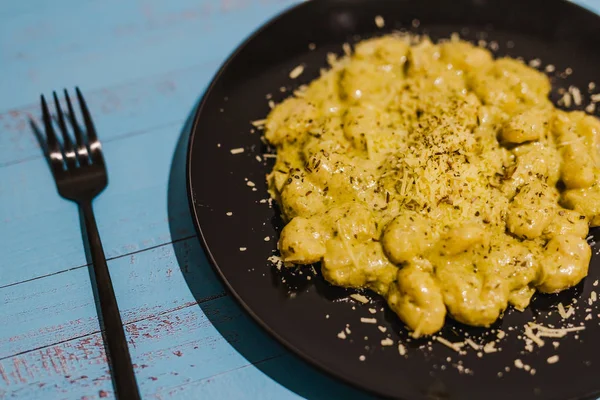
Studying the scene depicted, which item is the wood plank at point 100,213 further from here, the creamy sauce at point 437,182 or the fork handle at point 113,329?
the creamy sauce at point 437,182

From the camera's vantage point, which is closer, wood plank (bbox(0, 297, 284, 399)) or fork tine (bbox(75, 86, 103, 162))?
wood plank (bbox(0, 297, 284, 399))

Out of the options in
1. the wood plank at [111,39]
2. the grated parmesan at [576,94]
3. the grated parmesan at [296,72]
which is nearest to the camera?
the grated parmesan at [576,94]

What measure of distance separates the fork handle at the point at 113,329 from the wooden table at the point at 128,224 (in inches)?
5.5

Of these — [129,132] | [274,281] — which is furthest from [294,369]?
[129,132]

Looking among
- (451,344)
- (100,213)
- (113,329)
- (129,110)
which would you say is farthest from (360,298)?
(129,110)

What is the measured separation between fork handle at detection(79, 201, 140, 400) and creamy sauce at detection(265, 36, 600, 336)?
550 mm

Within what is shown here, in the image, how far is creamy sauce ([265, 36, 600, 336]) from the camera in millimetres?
1814

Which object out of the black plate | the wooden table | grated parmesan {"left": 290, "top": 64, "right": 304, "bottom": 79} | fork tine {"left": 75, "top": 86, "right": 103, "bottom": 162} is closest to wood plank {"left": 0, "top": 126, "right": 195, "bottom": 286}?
the wooden table

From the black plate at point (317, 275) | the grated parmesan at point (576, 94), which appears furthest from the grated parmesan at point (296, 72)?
the grated parmesan at point (576, 94)

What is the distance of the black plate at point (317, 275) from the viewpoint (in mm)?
1660

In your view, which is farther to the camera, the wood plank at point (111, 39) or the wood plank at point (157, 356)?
the wood plank at point (111, 39)

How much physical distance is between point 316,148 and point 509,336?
885 millimetres

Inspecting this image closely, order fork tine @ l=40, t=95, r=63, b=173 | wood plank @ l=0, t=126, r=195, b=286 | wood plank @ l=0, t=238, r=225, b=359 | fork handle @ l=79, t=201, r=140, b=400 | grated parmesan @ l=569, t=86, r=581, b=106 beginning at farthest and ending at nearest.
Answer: grated parmesan @ l=569, t=86, r=581, b=106 → fork tine @ l=40, t=95, r=63, b=173 → wood plank @ l=0, t=126, r=195, b=286 → wood plank @ l=0, t=238, r=225, b=359 → fork handle @ l=79, t=201, r=140, b=400

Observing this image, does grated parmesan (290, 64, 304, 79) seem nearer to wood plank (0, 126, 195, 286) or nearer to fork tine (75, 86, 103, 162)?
wood plank (0, 126, 195, 286)
